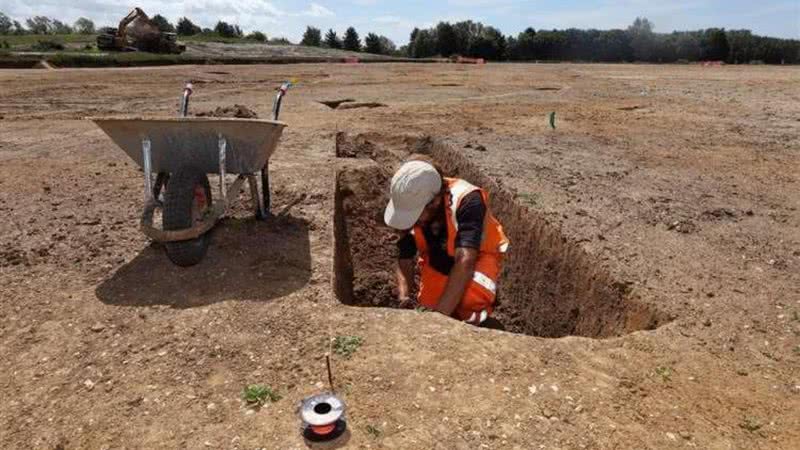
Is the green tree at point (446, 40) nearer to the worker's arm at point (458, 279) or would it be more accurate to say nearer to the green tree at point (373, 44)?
the green tree at point (373, 44)

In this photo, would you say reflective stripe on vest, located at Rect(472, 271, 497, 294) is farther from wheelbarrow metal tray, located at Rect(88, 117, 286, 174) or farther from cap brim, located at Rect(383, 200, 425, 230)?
wheelbarrow metal tray, located at Rect(88, 117, 286, 174)

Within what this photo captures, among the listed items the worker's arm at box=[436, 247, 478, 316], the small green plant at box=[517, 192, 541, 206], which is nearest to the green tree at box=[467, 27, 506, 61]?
the small green plant at box=[517, 192, 541, 206]

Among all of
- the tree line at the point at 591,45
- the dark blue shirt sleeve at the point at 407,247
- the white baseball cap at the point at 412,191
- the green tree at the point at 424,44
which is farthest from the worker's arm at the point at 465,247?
the green tree at the point at 424,44

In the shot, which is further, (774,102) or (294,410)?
(774,102)

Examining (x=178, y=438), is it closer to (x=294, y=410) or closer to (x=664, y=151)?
(x=294, y=410)

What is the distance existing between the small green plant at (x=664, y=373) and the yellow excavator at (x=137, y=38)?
3032 centimetres

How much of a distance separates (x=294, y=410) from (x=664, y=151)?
7.32 m

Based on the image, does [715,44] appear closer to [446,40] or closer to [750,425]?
[446,40]

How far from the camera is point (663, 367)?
3.23 m

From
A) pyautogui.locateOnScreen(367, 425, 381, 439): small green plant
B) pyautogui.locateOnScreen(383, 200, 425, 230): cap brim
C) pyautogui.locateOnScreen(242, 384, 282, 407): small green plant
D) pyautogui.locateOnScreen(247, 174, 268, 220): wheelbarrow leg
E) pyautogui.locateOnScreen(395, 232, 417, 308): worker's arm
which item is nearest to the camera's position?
pyautogui.locateOnScreen(367, 425, 381, 439): small green plant

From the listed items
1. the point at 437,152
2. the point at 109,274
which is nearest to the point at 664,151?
the point at 437,152

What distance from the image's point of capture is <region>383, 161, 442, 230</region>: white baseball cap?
371 centimetres

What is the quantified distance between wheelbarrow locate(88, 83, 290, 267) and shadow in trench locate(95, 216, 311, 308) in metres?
0.17

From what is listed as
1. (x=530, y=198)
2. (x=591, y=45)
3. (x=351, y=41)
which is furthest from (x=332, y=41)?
(x=530, y=198)
